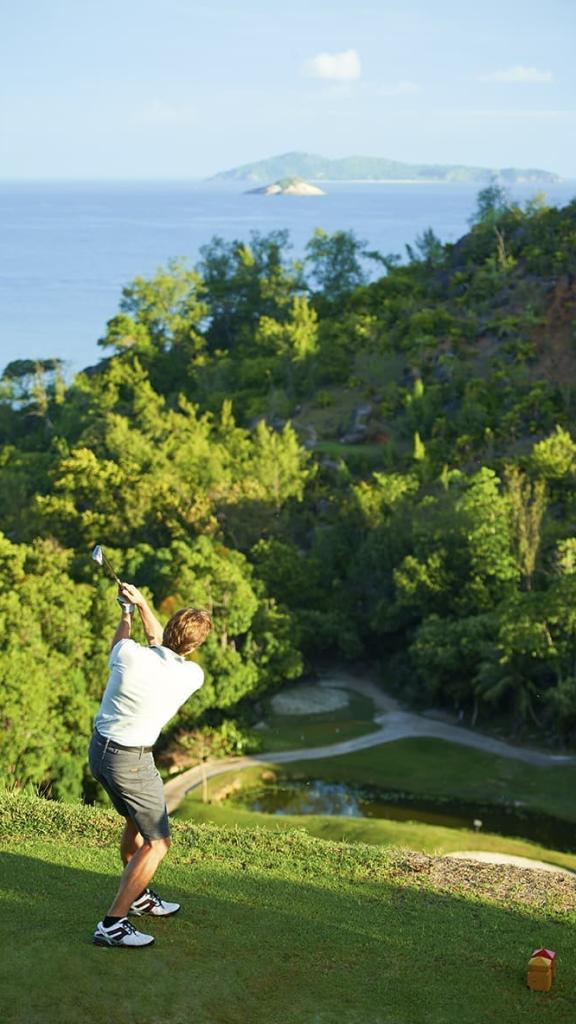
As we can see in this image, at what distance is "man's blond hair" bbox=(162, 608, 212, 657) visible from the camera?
26.1ft

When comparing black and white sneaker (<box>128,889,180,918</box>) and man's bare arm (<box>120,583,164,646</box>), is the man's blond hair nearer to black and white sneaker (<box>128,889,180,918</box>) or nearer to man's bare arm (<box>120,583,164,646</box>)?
man's bare arm (<box>120,583,164,646</box>)

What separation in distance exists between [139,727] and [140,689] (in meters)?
0.28

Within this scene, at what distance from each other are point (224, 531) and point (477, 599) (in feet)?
40.4

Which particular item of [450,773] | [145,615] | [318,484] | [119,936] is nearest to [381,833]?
[450,773]

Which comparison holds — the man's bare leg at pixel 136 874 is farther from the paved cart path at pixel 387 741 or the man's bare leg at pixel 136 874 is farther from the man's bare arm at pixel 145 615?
the paved cart path at pixel 387 741

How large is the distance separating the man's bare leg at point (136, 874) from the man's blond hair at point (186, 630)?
1.35m

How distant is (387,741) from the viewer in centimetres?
3784

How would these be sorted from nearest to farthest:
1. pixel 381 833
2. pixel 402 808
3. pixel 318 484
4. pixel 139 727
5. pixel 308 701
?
1. pixel 139 727
2. pixel 381 833
3. pixel 402 808
4. pixel 308 701
5. pixel 318 484

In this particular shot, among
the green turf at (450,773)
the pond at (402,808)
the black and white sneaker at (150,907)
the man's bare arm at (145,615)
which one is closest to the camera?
the man's bare arm at (145,615)

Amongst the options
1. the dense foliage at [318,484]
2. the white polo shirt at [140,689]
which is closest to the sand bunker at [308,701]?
the dense foliage at [318,484]

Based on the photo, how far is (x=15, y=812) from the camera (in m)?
11.9

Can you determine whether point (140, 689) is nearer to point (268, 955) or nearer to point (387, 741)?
point (268, 955)

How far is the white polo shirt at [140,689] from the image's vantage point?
7.89 meters

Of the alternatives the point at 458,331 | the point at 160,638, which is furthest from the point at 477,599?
the point at 160,638
